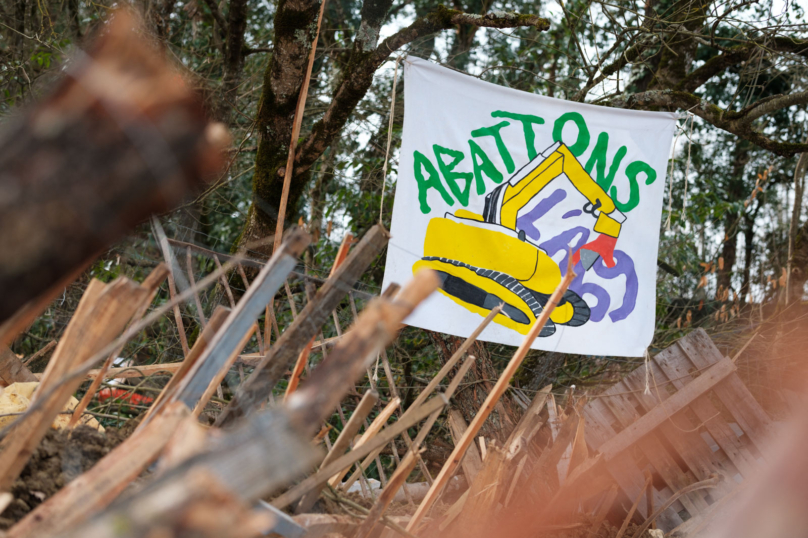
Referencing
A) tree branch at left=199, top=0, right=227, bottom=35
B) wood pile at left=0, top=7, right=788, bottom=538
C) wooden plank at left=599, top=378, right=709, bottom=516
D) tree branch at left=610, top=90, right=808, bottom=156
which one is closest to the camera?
wood pile at left=0, top=7, right=788, bottom=538

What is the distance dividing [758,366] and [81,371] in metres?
4.80

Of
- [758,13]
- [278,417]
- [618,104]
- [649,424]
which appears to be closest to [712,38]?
[618,104]

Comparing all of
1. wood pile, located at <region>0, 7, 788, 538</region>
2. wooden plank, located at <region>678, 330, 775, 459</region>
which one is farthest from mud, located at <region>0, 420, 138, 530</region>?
wooden plank, located at <region>678, 330, 775, 459</region>

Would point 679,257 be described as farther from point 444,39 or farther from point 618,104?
point 444,39

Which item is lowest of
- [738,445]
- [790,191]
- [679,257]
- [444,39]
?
[738,445]

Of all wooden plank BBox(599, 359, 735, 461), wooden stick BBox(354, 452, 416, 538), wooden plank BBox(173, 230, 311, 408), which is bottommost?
wooden plank BBox(599, 359, 735, 461)

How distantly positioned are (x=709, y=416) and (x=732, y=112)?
1.89 meters

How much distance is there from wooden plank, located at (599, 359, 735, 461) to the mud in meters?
2.46

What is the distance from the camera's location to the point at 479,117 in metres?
2.96

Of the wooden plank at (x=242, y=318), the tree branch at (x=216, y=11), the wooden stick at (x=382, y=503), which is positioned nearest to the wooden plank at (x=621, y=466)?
the wooden stick at (x=382, y=503)

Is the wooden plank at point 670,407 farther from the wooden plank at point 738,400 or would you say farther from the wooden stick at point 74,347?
the wooden stick at point 74,347

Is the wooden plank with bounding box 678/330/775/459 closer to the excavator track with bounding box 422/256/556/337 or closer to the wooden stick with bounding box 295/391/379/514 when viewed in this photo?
the excavator track with bounding box 422/256/556/337

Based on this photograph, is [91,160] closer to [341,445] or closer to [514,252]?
[341,445]

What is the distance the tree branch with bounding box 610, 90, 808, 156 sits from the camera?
3.54 m
